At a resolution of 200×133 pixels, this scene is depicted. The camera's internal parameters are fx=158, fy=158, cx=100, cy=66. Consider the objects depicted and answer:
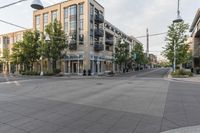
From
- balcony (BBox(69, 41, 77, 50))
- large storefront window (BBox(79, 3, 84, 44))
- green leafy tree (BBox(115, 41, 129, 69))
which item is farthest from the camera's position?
green leafy tree (BBox(115, 41, 129, 69))

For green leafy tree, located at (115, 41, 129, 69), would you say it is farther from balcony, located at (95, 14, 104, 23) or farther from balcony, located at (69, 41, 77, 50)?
balcony, located at (69, 41, 77, 50)

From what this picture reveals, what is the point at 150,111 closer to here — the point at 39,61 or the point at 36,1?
the point at 36,1

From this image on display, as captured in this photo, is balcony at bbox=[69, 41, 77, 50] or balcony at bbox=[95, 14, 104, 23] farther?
balcony at bbox=[95, 14, 104, 23]

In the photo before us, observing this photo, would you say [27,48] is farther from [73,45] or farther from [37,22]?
[73,45]

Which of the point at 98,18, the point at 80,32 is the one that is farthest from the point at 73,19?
the point at 98,18

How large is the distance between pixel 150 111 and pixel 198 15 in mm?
31161

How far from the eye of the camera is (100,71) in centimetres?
3644

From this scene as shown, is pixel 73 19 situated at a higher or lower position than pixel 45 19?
lower

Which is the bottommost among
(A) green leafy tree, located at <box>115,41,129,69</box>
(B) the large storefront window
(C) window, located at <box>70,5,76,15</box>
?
(A) green leafy tree, located at <box>115,41,129,69</box>

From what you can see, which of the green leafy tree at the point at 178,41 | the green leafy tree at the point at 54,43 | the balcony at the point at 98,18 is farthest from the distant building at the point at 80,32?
the green leafy tree at the point at 178,41

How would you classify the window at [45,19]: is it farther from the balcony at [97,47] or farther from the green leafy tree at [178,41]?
the green leafy tree at [178,41]

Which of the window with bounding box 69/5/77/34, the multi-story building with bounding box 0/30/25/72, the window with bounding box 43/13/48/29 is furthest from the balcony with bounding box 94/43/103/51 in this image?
the multi-story building with bounding box 0/30/25/72

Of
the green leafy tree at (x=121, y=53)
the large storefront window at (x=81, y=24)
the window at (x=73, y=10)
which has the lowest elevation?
the green leafy tree at (x=121, y=53)

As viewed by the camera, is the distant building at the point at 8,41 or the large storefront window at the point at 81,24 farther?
the distant building at the point at 8,41
